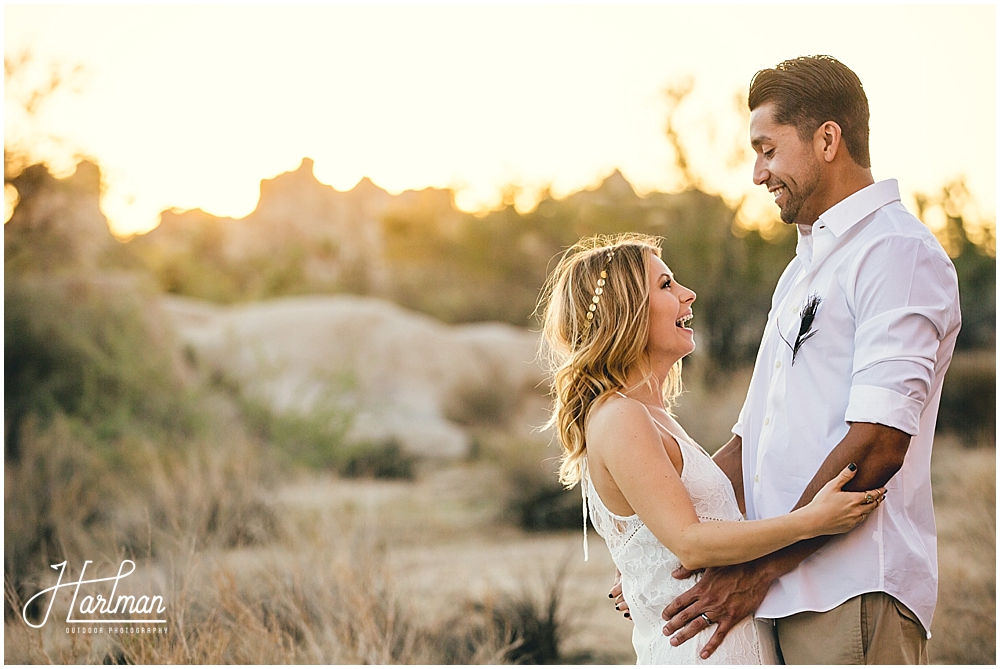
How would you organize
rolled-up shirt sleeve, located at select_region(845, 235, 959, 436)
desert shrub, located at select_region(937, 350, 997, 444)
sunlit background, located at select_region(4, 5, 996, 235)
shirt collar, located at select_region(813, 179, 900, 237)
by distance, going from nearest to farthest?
rolled-up shirt sleeve, located at select_region(845, 235, 959, 436), shirt collar, located at select_region(813, 179, 900, 237), sunlit background, located at select_region(4, 5, 996, 235), desert shrub, located at select_region(937, 350, 997, 444)

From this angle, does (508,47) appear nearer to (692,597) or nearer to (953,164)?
(953,164)

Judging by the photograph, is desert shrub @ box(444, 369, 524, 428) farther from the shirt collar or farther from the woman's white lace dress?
the shirt collar

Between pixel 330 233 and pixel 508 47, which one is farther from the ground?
pixel 508 47

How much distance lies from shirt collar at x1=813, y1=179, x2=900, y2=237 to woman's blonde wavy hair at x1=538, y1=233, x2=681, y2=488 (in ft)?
1.39

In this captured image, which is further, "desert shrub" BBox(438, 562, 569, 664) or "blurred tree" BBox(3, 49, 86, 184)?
"blurred tree" BBox(3, 49, 86, 184)

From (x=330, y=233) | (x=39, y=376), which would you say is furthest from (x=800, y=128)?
(x=330, y=233)

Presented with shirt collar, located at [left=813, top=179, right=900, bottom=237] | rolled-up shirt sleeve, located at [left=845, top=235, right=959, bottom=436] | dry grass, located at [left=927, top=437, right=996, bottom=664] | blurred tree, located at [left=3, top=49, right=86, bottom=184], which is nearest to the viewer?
rolled-up shirt sleeve, located at [left=845, top=235, right=959, bottom=436]

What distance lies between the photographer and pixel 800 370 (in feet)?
6.21

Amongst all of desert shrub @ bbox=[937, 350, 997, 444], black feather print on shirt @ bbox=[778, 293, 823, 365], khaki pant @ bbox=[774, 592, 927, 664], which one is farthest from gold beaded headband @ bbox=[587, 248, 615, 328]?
desert shrub @ bbox=[937, 350, 997, 444]

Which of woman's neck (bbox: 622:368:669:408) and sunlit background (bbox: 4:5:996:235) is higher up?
sunlit background (bbox: 4:5:996:235)

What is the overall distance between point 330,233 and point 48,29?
23.9 ft

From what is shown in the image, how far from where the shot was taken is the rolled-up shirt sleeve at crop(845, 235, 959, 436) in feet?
5.46

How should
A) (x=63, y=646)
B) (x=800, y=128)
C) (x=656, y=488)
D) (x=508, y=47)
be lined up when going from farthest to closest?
1. (x=508, y=47)
2. (x=63, y=646)
3. (x=800, y=128)
4. (x=656, y=488)

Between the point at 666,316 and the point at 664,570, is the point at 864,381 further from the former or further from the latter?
the point at 664,570
